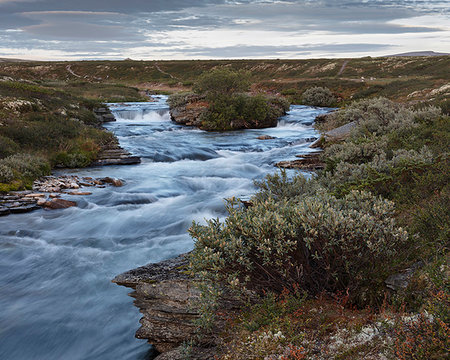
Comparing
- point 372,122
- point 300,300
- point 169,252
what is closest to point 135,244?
point 169,252

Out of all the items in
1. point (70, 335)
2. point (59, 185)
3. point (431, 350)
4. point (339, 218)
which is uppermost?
point (339, 218)

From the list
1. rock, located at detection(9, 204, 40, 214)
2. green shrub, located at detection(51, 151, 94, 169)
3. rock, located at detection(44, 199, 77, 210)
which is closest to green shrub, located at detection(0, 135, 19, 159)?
green shrub, located at detection(51, 151, 94, 169)

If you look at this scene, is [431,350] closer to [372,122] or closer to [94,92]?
[372,122]

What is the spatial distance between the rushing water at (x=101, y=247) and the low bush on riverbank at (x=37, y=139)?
1.69 m

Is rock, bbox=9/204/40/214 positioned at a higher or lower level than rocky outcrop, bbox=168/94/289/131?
lower

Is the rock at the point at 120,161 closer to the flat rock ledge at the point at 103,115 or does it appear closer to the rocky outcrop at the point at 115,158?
the rocky outcrop at the point at 115,158

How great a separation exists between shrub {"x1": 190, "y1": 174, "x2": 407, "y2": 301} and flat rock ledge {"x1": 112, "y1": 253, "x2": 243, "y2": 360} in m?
0.51

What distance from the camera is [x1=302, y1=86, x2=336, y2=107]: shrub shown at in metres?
45.3

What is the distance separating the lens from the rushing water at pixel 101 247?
6.81m

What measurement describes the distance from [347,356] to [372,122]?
1370 cm

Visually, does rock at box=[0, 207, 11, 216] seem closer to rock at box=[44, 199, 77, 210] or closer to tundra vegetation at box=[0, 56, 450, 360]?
rock at box=[44, 199, 77, 210]

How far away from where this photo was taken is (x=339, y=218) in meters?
4.77

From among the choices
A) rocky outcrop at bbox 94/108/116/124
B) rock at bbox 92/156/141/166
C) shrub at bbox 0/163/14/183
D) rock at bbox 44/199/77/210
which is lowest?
rock at bbox 44/199/77/210

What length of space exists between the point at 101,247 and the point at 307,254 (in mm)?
7014
